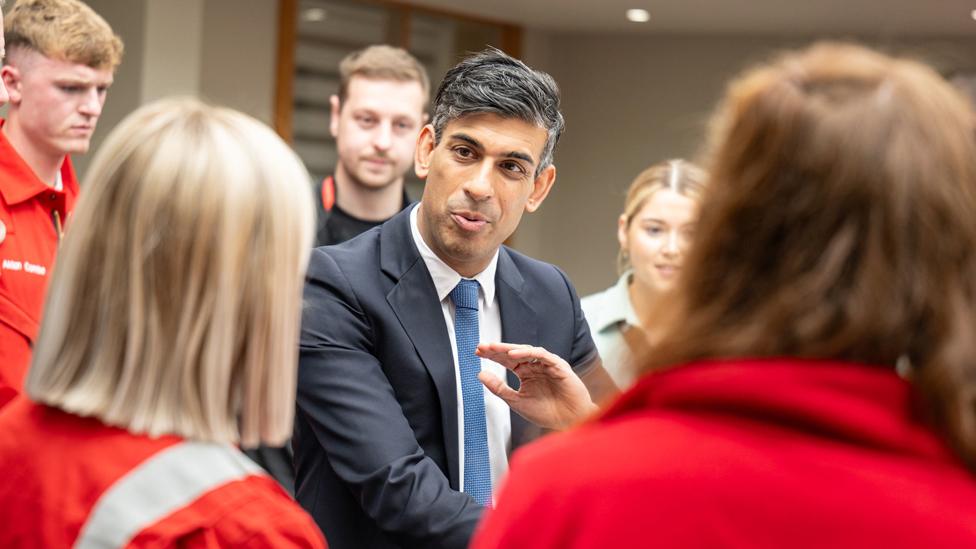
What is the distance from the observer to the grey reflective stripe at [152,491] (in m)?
1.14

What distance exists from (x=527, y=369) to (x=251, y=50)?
6.28 meters

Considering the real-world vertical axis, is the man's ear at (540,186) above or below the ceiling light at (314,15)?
below

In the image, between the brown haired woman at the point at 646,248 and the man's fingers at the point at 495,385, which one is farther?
the brown haired woman at the point at 646,248

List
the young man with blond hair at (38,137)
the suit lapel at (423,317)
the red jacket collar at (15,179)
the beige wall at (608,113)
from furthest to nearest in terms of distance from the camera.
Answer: the beige wall at (608,113) < the red jacket collar at (15,179) < the young man with blond hair at (38,137) < the suit lapel at (423,317)

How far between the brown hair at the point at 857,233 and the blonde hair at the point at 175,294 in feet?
1.44

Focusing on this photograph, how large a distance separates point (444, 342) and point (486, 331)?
0.50ft

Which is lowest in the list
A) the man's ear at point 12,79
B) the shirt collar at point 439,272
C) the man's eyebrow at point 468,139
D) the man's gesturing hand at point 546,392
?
the man's gesturing hand at point 546,392

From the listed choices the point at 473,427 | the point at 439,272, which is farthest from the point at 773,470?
the point at 439,272

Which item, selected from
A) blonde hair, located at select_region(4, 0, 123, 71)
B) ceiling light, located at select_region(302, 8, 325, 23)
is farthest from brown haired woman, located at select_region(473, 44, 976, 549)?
ceiling light, located at select_region(302, 8, 325, 23)

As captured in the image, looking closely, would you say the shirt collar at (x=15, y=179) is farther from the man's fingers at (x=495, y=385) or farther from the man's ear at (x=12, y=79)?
the man's fingers at (x=495, y=385)

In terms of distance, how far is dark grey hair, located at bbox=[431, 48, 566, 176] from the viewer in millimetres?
2291

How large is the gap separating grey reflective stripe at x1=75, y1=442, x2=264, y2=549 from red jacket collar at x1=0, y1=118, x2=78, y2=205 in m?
1.71

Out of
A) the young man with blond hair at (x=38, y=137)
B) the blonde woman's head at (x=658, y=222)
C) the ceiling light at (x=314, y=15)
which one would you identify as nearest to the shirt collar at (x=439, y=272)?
the young man with blond hair at (x=38, y=137)

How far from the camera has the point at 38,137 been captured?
2.89 m
